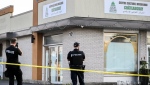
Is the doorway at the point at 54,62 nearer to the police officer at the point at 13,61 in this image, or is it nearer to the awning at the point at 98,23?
the awning at the point at 98,23

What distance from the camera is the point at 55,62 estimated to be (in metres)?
21.3

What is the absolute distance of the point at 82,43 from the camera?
61.4 feet

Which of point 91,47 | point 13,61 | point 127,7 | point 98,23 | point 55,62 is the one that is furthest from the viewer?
point 55,62

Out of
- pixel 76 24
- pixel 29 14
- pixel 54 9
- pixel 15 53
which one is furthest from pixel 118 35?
pixel 15 53

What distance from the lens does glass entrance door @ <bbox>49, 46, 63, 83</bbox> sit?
20.8 meters

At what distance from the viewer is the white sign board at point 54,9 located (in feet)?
63.8

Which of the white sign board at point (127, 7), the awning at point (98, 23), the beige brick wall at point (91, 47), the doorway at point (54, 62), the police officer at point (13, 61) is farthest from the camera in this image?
the doorway at point (54, 62)

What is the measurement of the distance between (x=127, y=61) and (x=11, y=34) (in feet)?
34.0

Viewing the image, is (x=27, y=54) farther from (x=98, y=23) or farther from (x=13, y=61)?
(x=13, y=61)

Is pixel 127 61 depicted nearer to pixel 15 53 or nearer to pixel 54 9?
pixel 54 9

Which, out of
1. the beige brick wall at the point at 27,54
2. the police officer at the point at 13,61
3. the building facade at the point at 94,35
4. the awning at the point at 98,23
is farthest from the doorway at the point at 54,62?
the police officer at the point at 13,61

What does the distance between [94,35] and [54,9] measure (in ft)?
10.4

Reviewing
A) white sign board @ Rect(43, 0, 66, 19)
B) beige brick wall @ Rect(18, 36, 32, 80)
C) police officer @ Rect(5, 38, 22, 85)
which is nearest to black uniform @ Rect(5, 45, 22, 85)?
police officer @ Rect(5, 38, 22, 85)

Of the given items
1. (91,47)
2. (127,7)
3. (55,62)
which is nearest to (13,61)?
(91,47)
